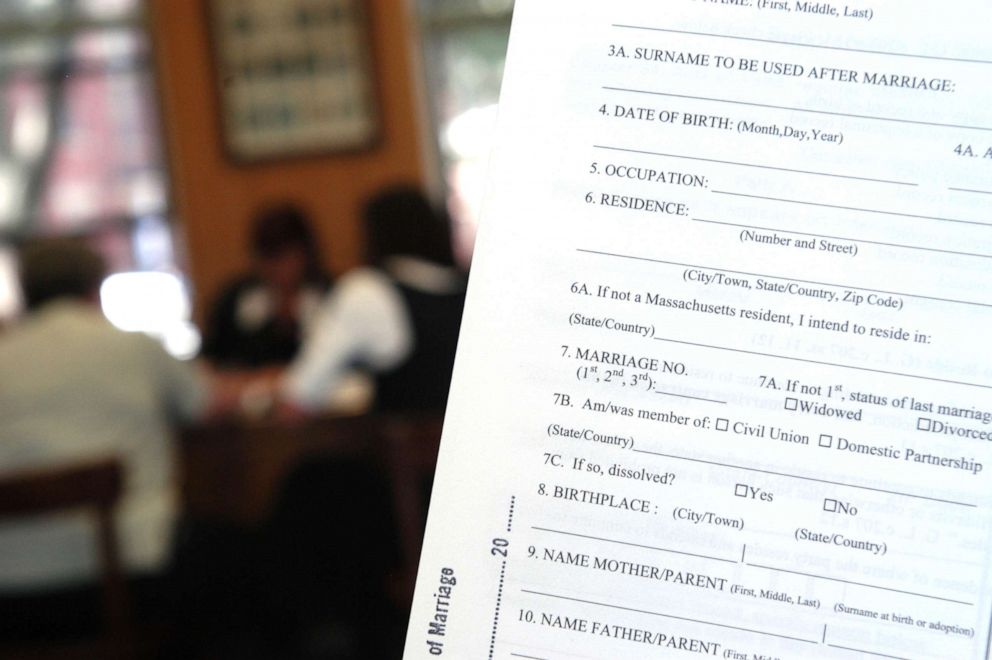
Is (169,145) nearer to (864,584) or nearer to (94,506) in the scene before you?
(94,506)

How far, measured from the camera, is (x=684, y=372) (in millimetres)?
614

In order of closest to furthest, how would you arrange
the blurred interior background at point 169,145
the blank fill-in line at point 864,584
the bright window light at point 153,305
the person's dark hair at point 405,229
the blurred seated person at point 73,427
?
the blank fill-in line at point 864,584
the blurred seated person at point 73,427
the person's dark hair at point 405,229
the blurred interior background at point 169,145
the bright window light at point 153,305

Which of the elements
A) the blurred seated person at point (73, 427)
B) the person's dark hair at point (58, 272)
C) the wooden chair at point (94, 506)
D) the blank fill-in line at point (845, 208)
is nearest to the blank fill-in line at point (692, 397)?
the blank fill-in line at point (845, 208)

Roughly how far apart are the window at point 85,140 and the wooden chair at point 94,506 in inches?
109

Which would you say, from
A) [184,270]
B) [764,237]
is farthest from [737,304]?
[184,270]

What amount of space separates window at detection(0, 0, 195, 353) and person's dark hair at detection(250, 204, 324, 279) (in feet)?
4.14

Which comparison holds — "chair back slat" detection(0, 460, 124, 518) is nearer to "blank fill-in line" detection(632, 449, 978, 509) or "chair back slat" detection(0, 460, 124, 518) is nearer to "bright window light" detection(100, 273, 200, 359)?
"blank fill-in line" detection(632, 449, 978, 509)

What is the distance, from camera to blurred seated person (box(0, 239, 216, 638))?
213 cm

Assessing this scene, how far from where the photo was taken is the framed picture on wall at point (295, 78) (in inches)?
183

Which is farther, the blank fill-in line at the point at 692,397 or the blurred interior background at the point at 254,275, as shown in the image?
the blurred interior background at the point at 254,275

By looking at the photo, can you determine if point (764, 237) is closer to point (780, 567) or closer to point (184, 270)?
point (780, 567)

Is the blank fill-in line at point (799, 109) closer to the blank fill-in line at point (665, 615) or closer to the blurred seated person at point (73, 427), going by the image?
the blank fill-in line at point (665, 615)

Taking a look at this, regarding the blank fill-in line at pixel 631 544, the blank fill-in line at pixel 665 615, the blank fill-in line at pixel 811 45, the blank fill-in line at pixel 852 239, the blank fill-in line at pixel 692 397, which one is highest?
the blank fill-in line at pixel 811 45

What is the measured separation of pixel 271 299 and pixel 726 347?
333 cm
